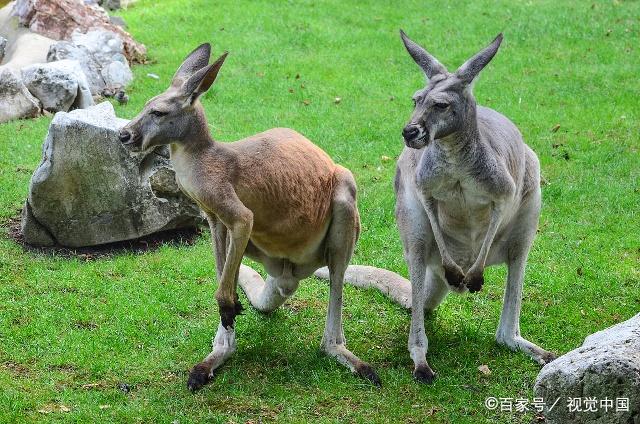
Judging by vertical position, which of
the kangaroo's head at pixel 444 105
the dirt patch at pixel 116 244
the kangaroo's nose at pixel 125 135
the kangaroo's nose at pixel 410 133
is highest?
the kangaroo's head at pixel 444 105

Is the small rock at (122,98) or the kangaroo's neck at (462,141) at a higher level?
the kangaroo's neck at (462,141)

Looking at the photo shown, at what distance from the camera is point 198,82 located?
199 inches

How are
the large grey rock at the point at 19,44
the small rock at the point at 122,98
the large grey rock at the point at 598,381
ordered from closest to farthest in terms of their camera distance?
the large grey rock at the point at 598,381 → the small rock at the point at 122,98 → the large grey rock at the point at 19,44

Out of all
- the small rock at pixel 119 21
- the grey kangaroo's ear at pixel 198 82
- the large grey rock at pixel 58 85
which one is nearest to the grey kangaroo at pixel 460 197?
the grey kangaroo's ear at pixel 198 82

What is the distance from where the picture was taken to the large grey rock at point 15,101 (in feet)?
34.7

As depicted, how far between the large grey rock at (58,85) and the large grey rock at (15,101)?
0.12 m

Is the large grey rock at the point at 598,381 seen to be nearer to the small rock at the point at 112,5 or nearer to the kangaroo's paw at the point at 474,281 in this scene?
the kangaroo's paw at the point at 474,281

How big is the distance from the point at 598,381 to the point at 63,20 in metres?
10.4

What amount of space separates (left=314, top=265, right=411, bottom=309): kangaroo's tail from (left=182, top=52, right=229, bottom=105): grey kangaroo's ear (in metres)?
2.21

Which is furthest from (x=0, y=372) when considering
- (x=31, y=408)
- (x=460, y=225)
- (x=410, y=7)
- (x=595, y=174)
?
(x=410, y=7)

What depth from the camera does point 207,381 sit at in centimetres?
546

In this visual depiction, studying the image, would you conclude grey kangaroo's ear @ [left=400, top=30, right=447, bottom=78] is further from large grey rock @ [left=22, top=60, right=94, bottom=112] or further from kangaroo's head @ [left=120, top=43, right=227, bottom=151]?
large grey rock @ [left=22, top=60, right=94, bottom=112]

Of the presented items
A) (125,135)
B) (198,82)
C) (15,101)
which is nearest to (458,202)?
A: (198,82)

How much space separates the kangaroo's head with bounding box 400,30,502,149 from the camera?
197 inches
